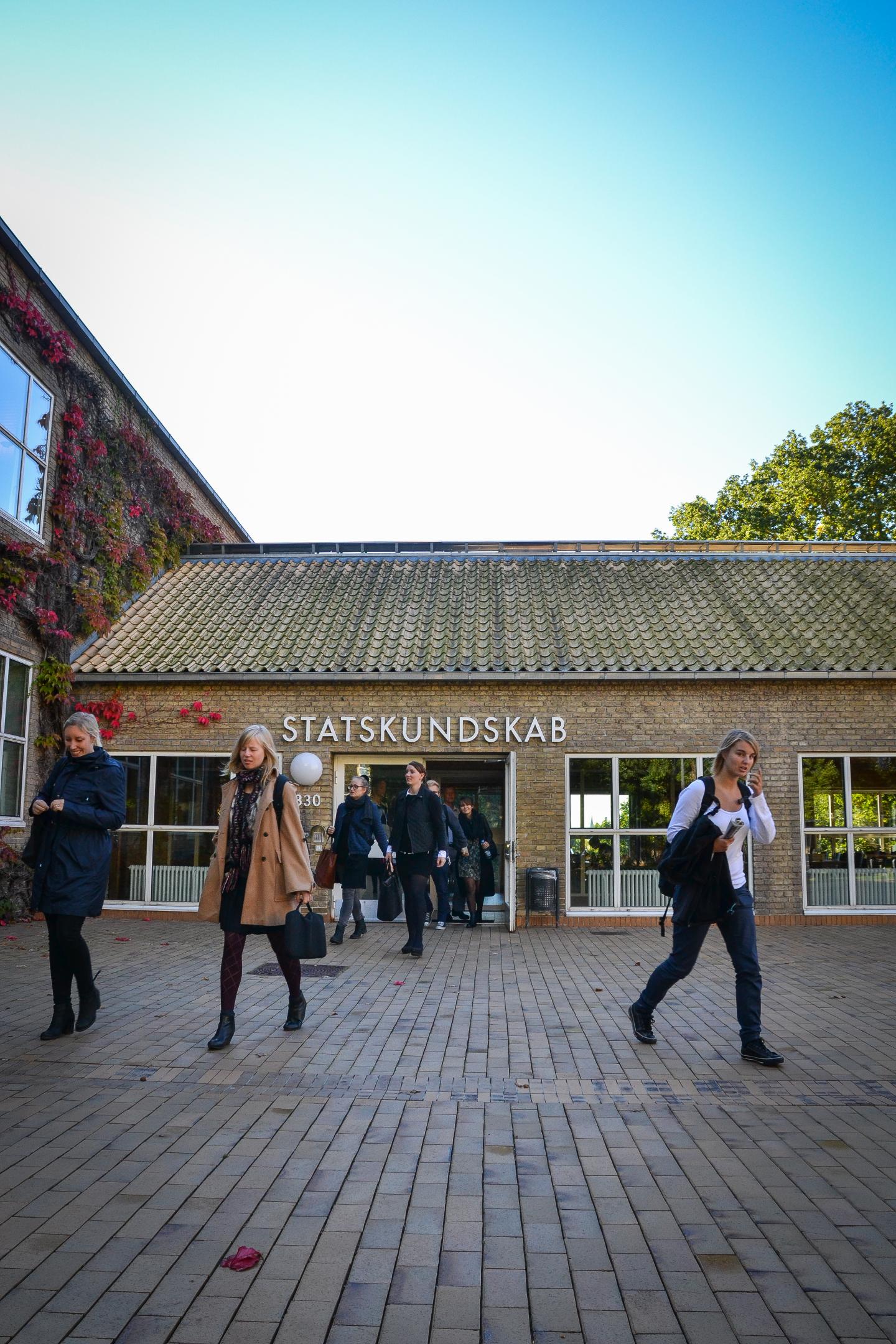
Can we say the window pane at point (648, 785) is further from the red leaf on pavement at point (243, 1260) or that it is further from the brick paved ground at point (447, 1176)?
the red leaf on pavement at point (243, 1260)

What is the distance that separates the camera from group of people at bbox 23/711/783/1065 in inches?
238

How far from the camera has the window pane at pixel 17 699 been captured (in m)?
13.2

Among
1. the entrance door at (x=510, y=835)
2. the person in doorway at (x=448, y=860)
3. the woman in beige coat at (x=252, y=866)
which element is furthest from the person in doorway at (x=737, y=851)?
the entrance door at (x=510, y=835)

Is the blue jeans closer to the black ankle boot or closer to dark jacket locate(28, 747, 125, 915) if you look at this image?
dark jacket locate(28, 747, 125, 915)

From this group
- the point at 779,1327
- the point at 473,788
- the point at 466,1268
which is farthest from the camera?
the point at 473,788

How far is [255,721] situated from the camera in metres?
14.5

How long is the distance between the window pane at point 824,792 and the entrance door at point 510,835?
421 centimetres

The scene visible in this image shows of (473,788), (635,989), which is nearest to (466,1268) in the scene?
(635,989)

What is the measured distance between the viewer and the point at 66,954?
20.7 feet

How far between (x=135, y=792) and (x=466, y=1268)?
40.3ft

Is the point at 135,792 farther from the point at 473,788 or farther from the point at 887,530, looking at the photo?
the point at 887,530

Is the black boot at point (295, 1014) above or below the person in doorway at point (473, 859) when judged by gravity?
below

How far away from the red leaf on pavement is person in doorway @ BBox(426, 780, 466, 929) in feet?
22.8

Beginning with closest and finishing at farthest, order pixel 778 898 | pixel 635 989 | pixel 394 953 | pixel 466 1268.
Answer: pixel 466 1268 < pixel 635 989 < pixel 394 953 < pixel 778 898
